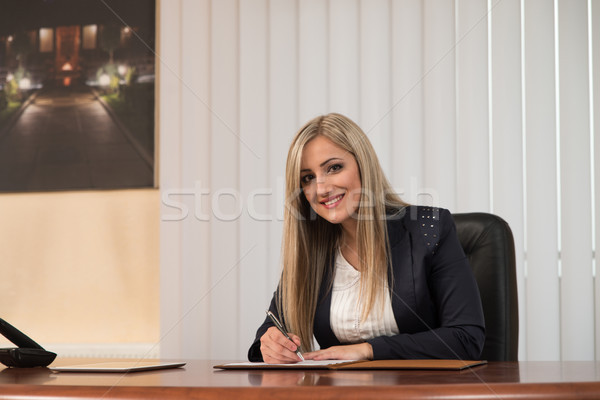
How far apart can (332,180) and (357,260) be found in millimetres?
258

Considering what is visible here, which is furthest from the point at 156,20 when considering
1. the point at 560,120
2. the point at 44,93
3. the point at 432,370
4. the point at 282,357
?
the point at 432,370

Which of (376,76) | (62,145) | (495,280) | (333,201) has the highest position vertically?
(376,76)

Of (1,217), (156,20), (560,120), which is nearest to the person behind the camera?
(560,120)

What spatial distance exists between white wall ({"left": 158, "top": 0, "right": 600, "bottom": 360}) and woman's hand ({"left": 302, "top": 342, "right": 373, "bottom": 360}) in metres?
1.29

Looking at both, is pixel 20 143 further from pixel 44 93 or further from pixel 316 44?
pixel 316 44

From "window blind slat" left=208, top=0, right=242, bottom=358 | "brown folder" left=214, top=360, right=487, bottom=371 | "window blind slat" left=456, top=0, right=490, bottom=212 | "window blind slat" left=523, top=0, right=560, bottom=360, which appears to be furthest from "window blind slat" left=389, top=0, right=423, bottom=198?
"brown folder" left=214, top=360, right=487, bottom=371

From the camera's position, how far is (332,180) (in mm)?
1963

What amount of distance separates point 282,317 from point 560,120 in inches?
57.3

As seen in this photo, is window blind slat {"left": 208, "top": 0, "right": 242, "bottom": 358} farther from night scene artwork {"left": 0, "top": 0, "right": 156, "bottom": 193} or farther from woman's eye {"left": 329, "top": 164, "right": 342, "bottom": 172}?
woman's eye {"left": 329, "top": 164, "right": 342, "bottom": 172}

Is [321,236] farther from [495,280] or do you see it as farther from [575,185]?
[575,185]

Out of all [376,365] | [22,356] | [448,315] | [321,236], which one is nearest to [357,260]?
[321,236]

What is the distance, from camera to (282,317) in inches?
77.1

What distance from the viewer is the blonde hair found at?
6.14 ft

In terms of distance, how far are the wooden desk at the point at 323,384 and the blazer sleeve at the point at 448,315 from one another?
0.91 feet
